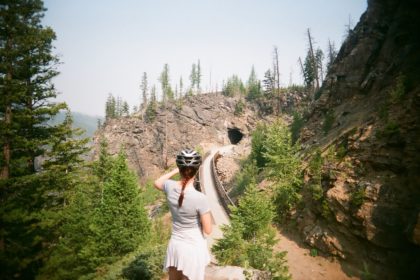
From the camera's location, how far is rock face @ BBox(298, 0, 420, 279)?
11.8 m

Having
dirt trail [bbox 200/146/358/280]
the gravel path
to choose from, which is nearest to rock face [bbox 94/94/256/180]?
the gravel path

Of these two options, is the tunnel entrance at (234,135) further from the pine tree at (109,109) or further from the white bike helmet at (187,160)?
the white bike helmet at (187,160)

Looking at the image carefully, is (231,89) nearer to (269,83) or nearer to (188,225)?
(269,83)

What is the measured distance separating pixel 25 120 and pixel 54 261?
757 centimetres

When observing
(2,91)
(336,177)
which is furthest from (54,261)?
(336,177)

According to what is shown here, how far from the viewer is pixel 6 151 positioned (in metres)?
11.2

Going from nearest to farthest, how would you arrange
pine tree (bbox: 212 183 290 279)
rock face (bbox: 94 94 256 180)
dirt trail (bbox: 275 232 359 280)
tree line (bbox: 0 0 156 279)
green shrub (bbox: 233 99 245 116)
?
pine tree (bbox: 212 183 290 279) → tree line (bbox: 0 0 156 279) → dirt trail (bbox: 275 232 359 280) → rock face (bbox: 94 94 256 180) → green shrub (bbox: 233 99 245 116)

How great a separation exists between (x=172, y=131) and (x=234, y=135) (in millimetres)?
19185

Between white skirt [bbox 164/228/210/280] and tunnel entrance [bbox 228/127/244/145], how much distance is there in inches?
2756

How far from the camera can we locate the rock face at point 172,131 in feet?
216

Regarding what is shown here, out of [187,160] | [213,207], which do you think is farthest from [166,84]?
[187,160]

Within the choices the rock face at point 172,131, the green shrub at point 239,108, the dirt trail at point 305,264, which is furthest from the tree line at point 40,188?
the green shrub at point 239,108

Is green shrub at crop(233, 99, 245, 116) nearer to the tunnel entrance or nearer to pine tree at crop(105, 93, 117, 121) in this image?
the tunnel entrance

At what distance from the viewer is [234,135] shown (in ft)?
249
